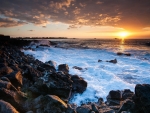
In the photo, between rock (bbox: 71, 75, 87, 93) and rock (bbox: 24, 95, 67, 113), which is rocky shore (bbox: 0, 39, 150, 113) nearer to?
rock (bbox: 24, 95, 67, 113)

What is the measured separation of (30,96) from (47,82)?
0.80 metres

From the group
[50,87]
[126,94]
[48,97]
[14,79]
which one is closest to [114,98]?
[126,94]

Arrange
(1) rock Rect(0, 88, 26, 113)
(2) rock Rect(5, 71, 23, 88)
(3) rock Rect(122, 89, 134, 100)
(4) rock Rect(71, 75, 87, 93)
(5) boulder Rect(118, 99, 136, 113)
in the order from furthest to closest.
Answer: (4) rock Rect(71, 75, 87, 93), (3) rock Rect(122, 89, 134, 100), (2) rock Rect(5, 71, 23, 88), (5) boulder Rect(118, 99, 136, 113), (1) rock Rect(0, 88, 26, 113)

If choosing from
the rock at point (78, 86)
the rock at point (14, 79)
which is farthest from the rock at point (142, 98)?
the rock at point (14, 79)

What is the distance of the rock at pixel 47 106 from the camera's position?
380 centimetres

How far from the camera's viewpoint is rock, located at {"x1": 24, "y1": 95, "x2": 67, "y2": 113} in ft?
12.5

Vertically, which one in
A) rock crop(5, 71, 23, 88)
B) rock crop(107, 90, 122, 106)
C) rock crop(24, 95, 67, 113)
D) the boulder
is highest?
rock crop(5, 71, 23, 88)

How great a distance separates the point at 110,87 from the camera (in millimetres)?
8414

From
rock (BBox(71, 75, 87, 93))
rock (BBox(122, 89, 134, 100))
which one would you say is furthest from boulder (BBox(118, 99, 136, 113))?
rock (BBox(71, 75, 87, 93))

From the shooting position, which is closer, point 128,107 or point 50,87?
point 128,107

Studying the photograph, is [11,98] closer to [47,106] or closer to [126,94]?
[47,106]

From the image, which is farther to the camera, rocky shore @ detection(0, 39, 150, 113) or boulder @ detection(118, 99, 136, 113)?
boulder @ detection(118, 99, 136, 113)

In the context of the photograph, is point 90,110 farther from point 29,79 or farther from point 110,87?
point 110,87

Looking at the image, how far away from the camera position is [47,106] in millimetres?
3824
